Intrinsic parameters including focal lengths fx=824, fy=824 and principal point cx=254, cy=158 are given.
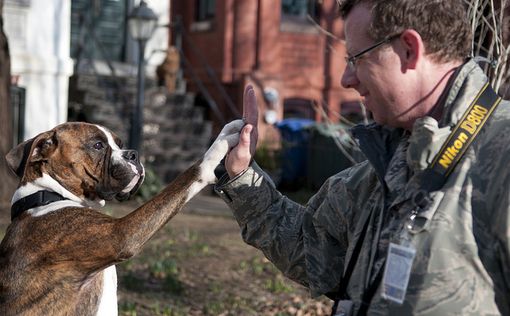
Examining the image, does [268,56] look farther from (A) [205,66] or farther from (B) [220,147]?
(B) [220,147]

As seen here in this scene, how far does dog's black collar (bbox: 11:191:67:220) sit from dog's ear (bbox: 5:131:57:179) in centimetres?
20

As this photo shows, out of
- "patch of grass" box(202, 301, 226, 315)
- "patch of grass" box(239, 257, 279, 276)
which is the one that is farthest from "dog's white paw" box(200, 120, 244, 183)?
"patch of grass" box(239, 257, 279, 276)

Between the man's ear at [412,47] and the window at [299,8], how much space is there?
58.1ft

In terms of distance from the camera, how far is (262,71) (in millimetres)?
18969

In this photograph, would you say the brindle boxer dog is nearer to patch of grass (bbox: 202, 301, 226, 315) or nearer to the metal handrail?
patch of grass (bbox: 202, 301, 226, 315)

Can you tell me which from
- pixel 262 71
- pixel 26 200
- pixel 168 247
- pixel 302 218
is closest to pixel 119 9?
pixel 262 71

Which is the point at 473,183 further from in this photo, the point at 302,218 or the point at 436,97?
the point at 302,218

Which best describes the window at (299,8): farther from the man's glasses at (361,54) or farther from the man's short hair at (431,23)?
the man's short hair at (431,23)

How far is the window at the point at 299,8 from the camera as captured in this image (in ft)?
65.1

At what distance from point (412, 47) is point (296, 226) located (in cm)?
94

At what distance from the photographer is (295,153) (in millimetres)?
17266

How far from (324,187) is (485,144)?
2.69ft

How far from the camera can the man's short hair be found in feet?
7.39

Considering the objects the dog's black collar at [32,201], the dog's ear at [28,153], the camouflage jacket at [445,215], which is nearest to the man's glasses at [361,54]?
the camouflage jacket at [445,215]
